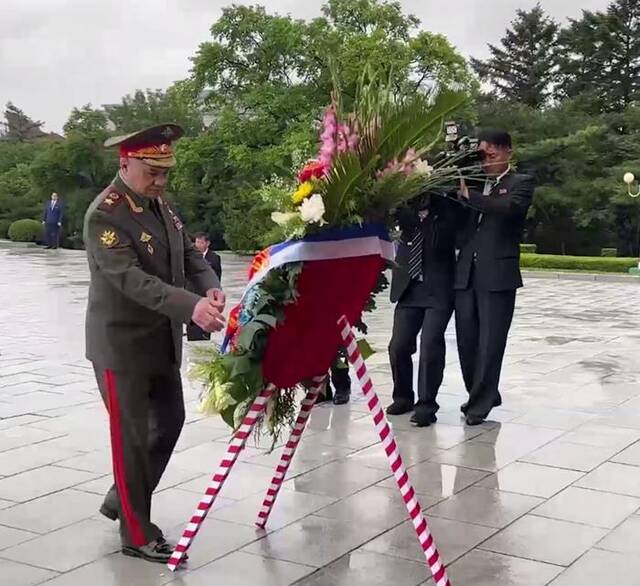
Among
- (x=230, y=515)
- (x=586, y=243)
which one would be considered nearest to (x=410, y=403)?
(x=230, y=515)

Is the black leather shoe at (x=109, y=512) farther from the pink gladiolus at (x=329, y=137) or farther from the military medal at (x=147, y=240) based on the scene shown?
the pink gladiolus at (x=329, y=137)

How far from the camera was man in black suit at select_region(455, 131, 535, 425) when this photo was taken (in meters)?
5.89

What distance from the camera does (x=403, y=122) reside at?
3.27 meters

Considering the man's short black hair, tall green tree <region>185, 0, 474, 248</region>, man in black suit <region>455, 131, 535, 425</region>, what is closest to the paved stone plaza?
man in black suit <region>455, 131, 535, 425</region>

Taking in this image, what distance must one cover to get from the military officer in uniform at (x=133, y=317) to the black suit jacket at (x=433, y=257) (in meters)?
2.53

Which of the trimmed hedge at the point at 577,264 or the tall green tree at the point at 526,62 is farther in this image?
the tall green tree at the point at 526,62

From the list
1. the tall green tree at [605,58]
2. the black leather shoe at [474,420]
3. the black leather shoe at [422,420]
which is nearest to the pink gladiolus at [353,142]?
the black leather shoe at [422,420]

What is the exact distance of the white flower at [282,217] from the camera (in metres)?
3.39

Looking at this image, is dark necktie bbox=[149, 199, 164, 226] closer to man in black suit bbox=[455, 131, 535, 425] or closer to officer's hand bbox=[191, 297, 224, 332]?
officer's hand bbox=[191, 297, 224, 332]

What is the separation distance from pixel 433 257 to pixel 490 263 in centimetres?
38

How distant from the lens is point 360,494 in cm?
471

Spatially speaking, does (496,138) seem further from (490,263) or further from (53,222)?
(53,222)

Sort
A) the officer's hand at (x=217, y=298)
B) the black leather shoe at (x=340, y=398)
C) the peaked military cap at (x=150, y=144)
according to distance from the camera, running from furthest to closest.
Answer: the black leather shoe at (x=340, y=398) < the peaked military cap at (x=150, y=144) < the officer's hand at (x=217, y=298)

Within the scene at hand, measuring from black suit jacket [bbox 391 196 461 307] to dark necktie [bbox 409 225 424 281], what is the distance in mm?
21
